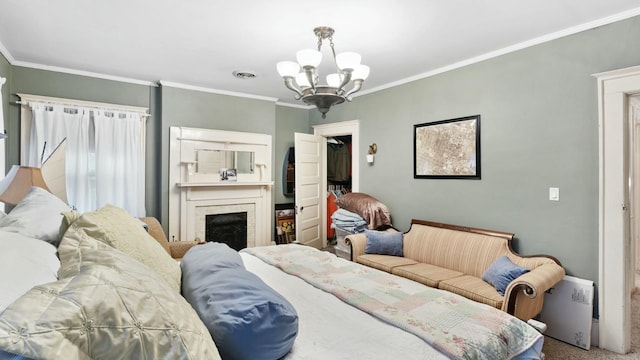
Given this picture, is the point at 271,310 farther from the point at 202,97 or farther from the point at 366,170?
the point at 202,97

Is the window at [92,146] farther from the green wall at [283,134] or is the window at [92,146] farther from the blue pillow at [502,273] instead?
the blue pillow at [502,273]

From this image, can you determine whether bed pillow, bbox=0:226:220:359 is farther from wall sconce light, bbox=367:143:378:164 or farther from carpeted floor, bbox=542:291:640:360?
wall sconce light, bbox=367:143:378:164

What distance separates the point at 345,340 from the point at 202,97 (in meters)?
3.93

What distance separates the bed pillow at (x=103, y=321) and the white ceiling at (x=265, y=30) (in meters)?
2.06

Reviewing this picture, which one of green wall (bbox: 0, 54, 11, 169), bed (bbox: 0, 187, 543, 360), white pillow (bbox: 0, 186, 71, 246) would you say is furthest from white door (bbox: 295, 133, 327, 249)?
white pillow (bbox: 0, 186, 71, 246)

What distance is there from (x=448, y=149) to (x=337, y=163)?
243cm

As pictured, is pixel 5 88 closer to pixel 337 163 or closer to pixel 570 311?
pixel 337 163

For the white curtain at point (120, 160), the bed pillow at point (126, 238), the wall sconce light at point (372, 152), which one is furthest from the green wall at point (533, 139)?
the white curtain at point (120, 160)

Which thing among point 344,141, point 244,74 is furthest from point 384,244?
point 344,141

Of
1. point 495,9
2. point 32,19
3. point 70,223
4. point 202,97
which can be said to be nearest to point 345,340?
point 70,223

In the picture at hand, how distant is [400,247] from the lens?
368cm

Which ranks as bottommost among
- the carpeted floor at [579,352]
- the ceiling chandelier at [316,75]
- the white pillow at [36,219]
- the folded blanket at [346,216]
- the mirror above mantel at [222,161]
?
the carpeted floor at [579,352]

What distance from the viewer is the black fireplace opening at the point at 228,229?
438 cm

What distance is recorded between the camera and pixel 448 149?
3.54 meters
